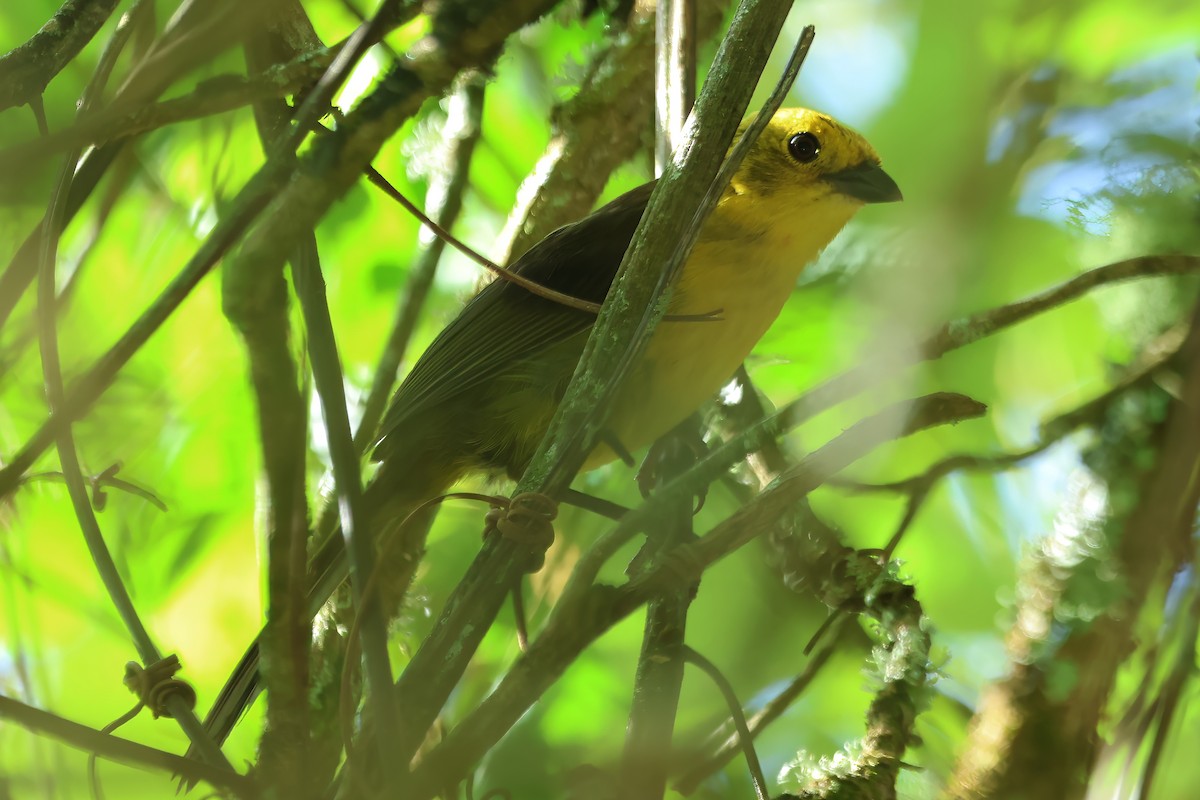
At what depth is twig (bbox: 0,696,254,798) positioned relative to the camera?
A: 4.26 ft

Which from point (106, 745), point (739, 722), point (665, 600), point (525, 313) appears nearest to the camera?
point (106, 745)

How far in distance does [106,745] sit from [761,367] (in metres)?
2.10

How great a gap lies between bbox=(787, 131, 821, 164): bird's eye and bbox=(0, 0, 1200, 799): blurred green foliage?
6.1 inches

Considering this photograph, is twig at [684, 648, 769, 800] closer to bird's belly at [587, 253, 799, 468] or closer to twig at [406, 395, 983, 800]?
twig at [406, 395, 983, 800]

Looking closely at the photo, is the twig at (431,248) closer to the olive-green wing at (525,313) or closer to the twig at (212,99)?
the olive-green wing at (525,313)

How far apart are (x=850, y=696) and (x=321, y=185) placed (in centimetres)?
179

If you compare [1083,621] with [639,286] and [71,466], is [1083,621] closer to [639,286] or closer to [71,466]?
[639,286]

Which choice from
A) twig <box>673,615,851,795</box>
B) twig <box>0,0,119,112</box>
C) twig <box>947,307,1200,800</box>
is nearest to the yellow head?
twig <box>947,307,1200,800</box>

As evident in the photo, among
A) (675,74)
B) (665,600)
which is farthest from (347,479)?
(675,74)

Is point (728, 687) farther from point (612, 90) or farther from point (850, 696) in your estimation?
point (612, 90)

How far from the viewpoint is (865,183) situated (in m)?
2.93

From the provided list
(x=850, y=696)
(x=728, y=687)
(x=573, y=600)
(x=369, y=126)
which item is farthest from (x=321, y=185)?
(x=850, y=696)

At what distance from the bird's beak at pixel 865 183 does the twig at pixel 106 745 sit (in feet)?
6.90

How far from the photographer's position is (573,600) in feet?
4.23
